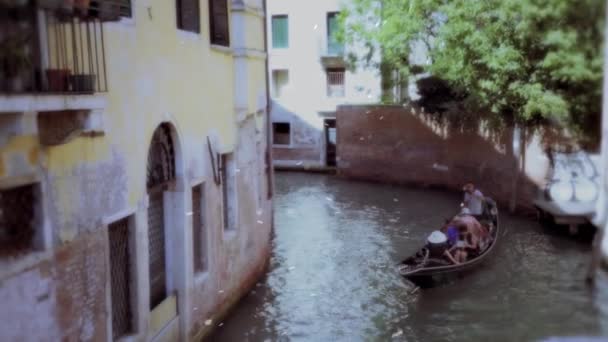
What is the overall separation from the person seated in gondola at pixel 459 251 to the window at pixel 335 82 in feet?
45.7

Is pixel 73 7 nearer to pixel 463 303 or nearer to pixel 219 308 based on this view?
pixel 219 308

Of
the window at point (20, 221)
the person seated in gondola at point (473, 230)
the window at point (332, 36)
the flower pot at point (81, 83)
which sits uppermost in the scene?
the window at point (332, 36)

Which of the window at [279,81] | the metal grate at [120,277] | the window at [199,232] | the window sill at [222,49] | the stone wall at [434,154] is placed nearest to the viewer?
the metal grate at [120,277]

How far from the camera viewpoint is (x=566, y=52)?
12.1 meters

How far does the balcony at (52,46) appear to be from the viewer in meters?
4.19

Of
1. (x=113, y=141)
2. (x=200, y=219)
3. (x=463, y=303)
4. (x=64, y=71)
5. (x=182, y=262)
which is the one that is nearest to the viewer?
(x=64, y=71)

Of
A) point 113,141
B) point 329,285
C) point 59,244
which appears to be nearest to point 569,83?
point 329,285

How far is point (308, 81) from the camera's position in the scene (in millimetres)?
25016

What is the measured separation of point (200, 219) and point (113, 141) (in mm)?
2669

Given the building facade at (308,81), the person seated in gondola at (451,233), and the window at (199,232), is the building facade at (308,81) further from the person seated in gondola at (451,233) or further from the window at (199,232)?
the window at (199,232)

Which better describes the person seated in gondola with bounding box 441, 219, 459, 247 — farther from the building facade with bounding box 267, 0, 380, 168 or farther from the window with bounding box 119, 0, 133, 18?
the building facade with bounding box 267, 0, 380, 168

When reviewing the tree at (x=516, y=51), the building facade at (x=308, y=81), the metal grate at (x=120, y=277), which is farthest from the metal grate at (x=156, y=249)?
the building facade at (x=308, y=81)

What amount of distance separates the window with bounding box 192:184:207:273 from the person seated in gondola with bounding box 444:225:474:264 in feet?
13.9

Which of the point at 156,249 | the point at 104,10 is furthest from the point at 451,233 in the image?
the point at 104,10
